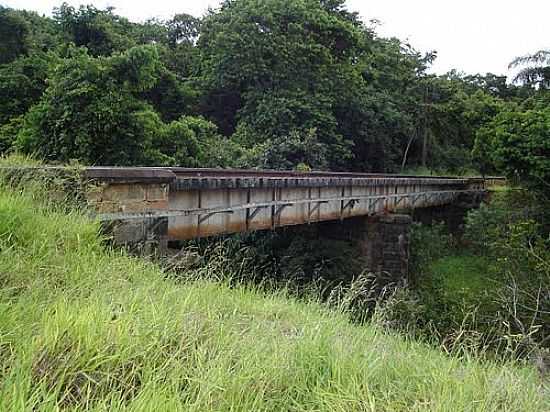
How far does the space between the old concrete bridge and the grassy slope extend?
2211mm

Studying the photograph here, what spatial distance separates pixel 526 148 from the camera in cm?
1970

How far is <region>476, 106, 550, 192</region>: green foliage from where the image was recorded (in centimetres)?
1930

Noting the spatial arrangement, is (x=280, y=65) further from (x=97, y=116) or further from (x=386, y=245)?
(x=97, y=116)

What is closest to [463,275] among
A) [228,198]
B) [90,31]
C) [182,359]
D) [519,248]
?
[519,248]

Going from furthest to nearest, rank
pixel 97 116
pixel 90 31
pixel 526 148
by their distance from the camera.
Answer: pixel 90 31 < pixel 526 148 < pixel 97 116

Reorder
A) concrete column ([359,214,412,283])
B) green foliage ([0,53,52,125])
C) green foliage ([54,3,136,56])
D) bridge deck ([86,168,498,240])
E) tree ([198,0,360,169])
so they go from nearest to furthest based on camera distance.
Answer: bridge deck ([86,168,498,240])
concrete column ([359,214,412,283])
green foliage ([0,53,52,125])
green foliage ([54,3,136,56])
tree ([198,0,360,169])

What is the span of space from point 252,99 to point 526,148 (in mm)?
14967

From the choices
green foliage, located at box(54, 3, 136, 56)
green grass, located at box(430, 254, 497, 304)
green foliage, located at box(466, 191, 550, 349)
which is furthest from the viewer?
green foliage, located at box(54, 3, 136, 56)

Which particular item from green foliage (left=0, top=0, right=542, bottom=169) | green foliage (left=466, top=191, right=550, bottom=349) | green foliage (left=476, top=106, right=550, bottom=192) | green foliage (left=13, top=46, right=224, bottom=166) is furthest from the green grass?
green foliage (left=13, top=46, right=224, bottom=166)

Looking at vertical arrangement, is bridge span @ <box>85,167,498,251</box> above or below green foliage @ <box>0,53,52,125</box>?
below

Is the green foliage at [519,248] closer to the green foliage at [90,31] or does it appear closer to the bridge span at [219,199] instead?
the bridge span at [219,199]

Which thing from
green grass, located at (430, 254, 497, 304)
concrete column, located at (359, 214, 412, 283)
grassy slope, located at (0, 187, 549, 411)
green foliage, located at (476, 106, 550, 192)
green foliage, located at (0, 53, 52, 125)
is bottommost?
green grass, located at (430, 254, 497, 304)

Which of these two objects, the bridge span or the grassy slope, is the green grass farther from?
the grassy slope

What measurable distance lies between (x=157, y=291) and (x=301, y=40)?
1059 inches
